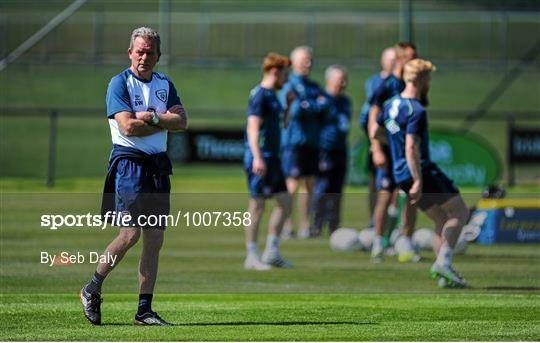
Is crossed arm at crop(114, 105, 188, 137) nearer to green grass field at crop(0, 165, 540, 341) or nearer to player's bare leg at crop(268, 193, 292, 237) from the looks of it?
green grass field at crop(0, 165, 540, 341)

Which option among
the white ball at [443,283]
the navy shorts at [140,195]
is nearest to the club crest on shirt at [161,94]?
the navy shorts at [140,195]

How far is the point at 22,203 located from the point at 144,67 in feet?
41.1

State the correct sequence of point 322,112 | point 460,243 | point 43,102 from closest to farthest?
point 460,243
point 322,112
point 43,102

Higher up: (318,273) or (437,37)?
(437,37)

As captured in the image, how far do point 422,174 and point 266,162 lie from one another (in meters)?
2.20

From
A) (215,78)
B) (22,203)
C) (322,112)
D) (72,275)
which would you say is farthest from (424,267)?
(215,78)

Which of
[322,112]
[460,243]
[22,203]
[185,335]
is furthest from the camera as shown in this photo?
[22,203]

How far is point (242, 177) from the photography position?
27.5 metres

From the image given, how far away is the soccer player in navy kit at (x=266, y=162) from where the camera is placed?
582 inches

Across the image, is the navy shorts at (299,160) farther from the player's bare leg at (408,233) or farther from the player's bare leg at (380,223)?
the player's bare leg at (408,233)

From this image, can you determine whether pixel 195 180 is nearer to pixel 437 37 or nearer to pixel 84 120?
pixel 84 120

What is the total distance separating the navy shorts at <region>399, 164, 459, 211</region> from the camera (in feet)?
43.1

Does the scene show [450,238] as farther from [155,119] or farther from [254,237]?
[155,119]

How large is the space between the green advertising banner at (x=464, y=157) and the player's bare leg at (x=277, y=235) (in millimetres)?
6957
